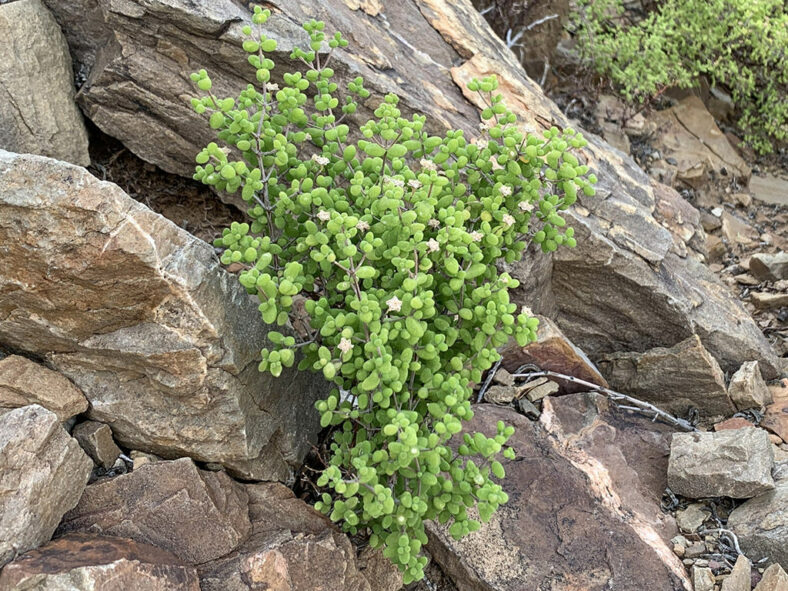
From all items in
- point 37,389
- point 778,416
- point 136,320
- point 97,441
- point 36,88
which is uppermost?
point 778,416

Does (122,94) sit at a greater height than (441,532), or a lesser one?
greater

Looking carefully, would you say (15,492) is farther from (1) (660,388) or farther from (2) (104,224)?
(1) (660,388)

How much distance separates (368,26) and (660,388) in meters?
2.76

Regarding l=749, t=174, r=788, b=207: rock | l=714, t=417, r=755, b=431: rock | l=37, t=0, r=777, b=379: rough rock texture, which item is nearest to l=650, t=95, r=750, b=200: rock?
l=749, t=174, r=788, b=207: rock

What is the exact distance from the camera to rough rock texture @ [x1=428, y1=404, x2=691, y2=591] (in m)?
3.23

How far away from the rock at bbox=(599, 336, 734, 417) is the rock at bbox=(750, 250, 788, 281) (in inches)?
68.6

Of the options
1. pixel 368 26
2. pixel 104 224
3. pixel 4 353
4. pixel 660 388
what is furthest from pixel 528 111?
pixel 4 353

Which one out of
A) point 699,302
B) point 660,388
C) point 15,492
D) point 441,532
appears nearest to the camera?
point 15,492

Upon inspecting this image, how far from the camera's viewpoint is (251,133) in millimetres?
2980

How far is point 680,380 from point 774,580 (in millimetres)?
1412

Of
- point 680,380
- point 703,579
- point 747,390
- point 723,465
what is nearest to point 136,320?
point 703,579

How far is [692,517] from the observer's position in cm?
352

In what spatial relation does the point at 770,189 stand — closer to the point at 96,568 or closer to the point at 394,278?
the point at 394,278

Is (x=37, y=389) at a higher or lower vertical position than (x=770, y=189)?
lower
